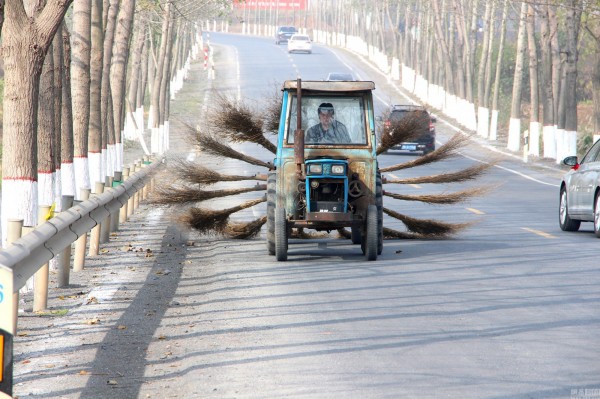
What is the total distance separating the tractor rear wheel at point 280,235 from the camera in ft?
48.5

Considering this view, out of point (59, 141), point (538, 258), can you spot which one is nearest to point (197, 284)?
point (538, 258)

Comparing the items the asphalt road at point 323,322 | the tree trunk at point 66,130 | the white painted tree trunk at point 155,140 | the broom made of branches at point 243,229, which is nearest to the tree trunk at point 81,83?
the tree trunk at point 66,130

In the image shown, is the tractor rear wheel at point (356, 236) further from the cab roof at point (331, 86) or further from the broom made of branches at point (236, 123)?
the cab roof at point (331, 86)

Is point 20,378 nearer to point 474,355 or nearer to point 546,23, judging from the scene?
point 474,355

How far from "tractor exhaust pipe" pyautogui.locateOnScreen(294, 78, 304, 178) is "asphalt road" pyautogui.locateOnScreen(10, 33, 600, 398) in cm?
118

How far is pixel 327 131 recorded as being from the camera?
15.6 meters

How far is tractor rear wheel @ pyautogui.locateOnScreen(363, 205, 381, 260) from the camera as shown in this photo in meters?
14.8

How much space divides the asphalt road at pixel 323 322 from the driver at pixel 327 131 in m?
1.51

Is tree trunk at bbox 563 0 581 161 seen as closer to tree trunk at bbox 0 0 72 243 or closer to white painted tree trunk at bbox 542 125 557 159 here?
white painted tree trunk at bbox 542 125 557 159

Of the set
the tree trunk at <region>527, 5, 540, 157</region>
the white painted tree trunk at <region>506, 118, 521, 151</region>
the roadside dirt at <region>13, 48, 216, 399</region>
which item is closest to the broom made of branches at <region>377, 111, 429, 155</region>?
the roadside dirt at <region>13, 48, 216, 399</region>

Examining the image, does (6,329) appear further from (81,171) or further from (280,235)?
(81,171)

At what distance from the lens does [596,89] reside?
42.9 m

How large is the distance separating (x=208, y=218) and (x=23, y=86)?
3.74m

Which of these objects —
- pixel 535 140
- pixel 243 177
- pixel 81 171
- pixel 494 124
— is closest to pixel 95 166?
pixel 81 171
